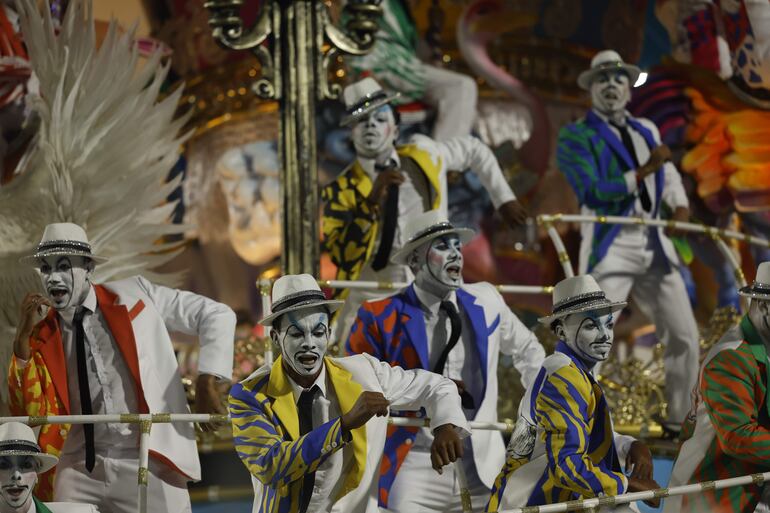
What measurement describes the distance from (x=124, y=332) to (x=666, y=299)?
325cm

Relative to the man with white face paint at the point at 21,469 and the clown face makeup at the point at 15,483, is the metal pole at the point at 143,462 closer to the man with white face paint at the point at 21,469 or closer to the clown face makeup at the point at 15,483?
the man with white face paint at the point at 21,469

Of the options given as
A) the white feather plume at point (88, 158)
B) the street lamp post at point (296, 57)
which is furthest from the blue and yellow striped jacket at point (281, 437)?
the street lamp post at point (296, 57)

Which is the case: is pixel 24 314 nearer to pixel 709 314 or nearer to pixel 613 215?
pixel 613 215

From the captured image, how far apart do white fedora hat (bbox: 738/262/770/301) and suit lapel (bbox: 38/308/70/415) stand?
2563 millimetres

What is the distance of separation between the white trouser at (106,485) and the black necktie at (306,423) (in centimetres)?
92

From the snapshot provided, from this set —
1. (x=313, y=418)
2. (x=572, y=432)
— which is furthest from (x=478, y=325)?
(x=313, y=418)

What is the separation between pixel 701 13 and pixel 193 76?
3297mm

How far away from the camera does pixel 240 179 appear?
12367 mm

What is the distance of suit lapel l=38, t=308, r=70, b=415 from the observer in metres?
6.86

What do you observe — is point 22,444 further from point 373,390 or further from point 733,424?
point 733,424

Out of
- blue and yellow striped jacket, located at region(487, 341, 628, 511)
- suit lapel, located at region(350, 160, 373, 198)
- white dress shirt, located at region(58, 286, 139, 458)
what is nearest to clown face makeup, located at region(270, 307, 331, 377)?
blue and yellow striped jacket, located at region(487, 341, 628, 511)

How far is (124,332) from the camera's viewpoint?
695 centimetres

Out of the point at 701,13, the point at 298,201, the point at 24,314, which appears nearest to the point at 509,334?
the point at 24,314

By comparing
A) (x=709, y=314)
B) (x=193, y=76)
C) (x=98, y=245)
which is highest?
(x=193, y=76)
